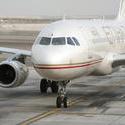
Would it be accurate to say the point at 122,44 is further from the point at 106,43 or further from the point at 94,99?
the point at 94,99

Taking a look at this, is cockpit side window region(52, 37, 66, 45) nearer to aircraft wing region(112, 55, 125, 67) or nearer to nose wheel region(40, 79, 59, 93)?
aircraft wing region(112, 55, 125, 67)

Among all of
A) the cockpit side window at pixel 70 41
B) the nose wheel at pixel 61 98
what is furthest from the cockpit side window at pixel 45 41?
the nose wheel at pixel 61 98

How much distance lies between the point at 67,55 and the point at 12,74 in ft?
14.9

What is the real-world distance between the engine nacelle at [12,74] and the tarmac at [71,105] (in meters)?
0.84

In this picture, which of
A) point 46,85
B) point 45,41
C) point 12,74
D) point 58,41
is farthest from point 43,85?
point 58,41

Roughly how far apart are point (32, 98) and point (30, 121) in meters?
5.76

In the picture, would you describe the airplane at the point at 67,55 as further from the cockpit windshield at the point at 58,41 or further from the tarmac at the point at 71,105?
the tarmac at the point at 71,105

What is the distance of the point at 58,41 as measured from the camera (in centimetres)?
2072

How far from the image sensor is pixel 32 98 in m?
24.1

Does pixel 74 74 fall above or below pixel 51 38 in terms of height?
below

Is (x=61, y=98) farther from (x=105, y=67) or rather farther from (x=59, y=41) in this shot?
(x=105, y=67)

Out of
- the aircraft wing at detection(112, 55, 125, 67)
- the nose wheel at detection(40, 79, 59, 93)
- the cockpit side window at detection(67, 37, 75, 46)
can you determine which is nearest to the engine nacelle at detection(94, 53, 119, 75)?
the aircraft wing at detection(112, 55, 125, 67)

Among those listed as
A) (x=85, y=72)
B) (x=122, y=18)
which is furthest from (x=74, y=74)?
(x=122, y=18)

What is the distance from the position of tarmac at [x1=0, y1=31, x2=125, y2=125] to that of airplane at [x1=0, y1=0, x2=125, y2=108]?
35.4 inches
